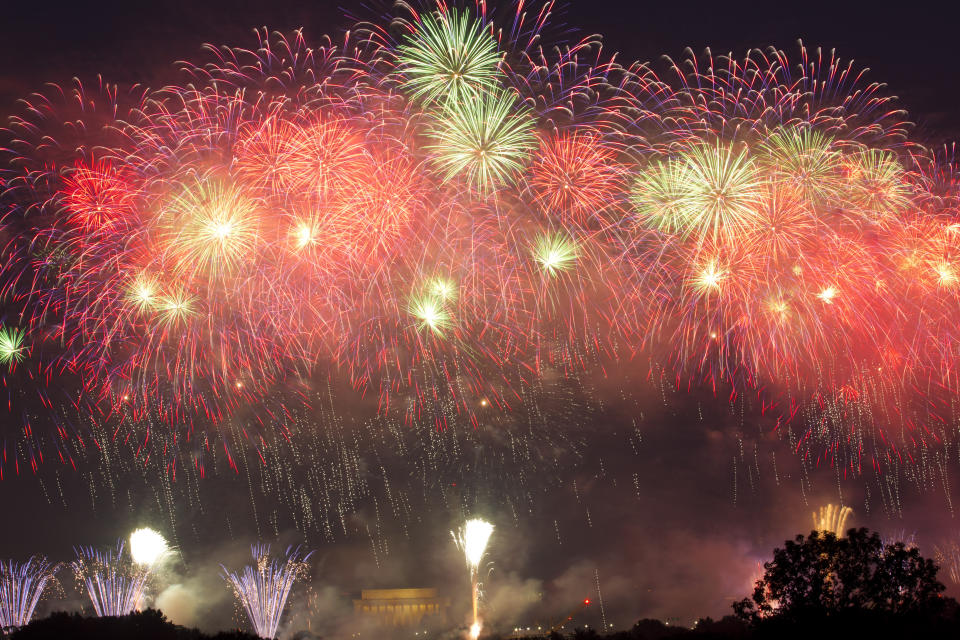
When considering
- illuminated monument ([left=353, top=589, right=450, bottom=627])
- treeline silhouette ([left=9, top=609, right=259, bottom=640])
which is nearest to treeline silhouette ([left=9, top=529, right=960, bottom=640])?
treeline silhouette ([left=9, top=609, right=259, bottom=640])

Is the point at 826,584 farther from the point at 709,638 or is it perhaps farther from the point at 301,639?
the point at 301,639

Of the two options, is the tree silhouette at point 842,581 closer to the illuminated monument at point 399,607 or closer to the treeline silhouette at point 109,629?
the treeline silhouette at point 109,629

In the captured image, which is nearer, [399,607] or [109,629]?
[109,629]

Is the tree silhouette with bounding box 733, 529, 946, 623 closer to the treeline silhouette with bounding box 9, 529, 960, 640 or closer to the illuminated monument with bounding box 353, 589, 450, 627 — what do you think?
the treeline silhouette with bounding box 9, 529, 960, 640

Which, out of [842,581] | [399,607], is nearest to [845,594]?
[842,581]

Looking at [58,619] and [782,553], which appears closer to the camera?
[782,553]

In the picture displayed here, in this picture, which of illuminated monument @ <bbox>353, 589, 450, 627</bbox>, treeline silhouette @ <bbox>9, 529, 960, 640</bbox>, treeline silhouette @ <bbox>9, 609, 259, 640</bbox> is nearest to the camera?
treeline silhouette @ <bbox>9, 529, 960, 640</bbox>

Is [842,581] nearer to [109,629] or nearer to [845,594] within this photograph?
[845,594]

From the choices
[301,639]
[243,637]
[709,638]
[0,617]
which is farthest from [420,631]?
[709,638]
